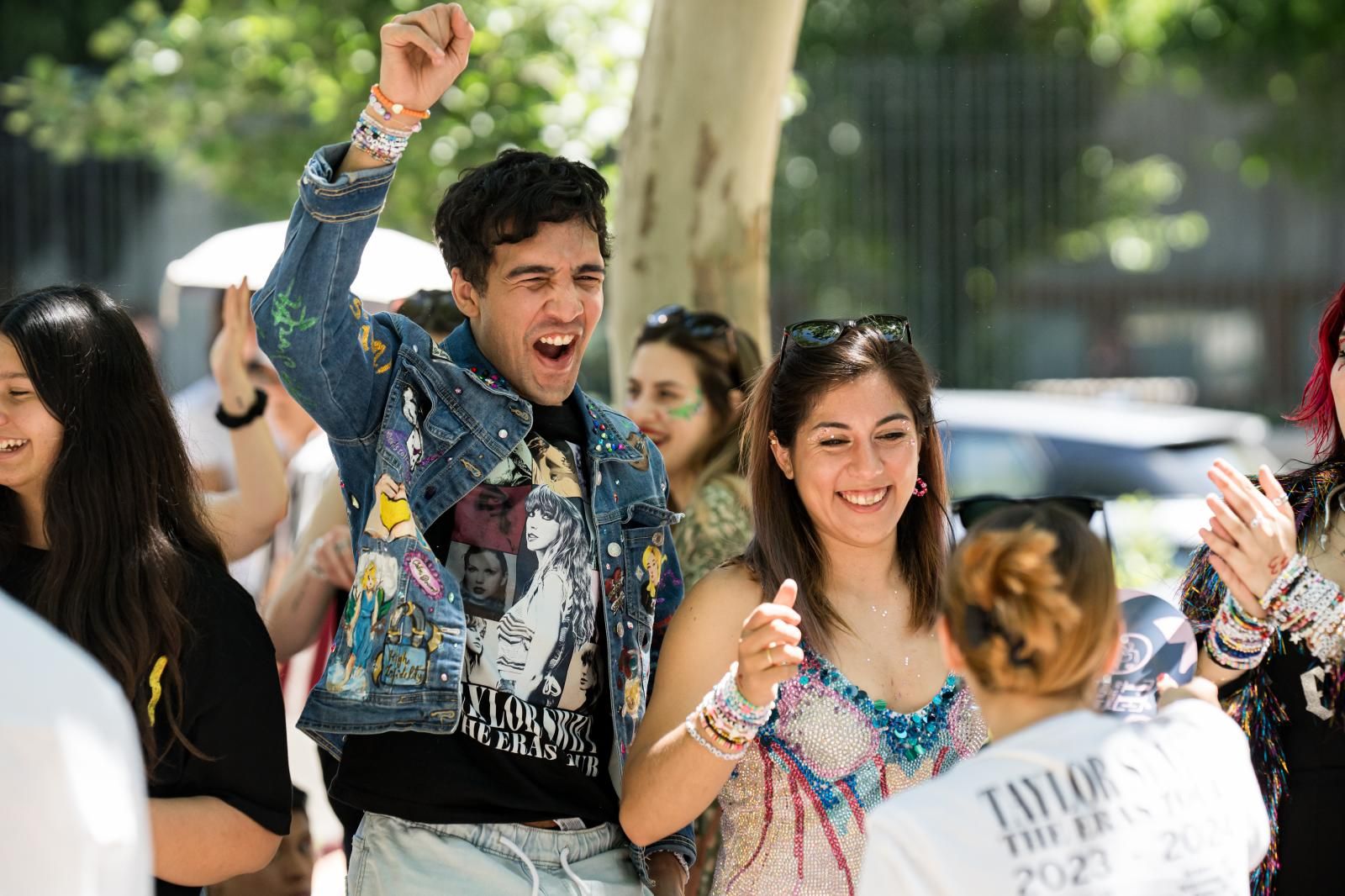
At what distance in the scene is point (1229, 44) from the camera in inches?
616

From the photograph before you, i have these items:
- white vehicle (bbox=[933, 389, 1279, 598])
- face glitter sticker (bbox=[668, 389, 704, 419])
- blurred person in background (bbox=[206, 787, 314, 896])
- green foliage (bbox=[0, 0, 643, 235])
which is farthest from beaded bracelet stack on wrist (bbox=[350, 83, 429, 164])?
white vehicle (bbox=[933, 389, 1279, 598])

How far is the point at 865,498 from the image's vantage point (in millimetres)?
3068

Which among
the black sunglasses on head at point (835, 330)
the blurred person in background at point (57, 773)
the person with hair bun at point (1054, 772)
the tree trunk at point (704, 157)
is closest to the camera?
the blurred person in background at point (57, 773)

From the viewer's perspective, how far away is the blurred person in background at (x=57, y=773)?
155cm

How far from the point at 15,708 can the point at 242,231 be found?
4.18 meters

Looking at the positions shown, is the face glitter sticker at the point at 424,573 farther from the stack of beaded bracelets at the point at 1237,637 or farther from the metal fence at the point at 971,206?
the metal fence at the point at 971,206

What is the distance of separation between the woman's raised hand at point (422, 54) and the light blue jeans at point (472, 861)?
125 cm

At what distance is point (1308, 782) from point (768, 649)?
123cm

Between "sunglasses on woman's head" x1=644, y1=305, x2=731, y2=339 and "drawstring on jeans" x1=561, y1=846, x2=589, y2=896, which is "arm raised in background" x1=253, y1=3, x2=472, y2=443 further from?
"sunglasses on woman's head" x1=644, y1=305, x2=731, y2=339

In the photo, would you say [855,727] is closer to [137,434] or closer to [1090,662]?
[1090,662]

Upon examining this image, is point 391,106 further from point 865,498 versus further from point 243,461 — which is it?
point 243,461

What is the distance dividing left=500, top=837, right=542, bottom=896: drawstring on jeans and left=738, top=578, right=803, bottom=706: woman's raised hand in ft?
1.73

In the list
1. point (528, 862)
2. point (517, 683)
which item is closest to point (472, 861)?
point (528, 862)

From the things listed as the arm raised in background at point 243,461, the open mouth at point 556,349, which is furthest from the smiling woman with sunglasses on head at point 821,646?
the arm raised in background at point 243,461
